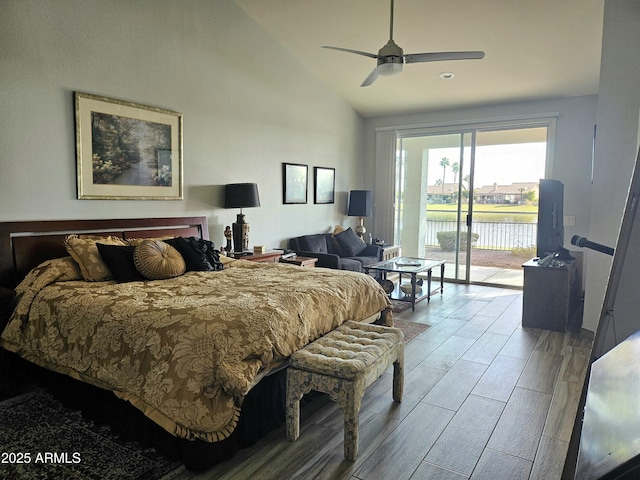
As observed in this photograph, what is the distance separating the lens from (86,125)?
3.59 meters

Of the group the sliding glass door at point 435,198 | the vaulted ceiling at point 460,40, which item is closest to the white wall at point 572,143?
the vaulted ceiling at point 460,40

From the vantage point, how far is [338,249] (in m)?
6.43

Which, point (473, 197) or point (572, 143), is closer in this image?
point (572, 143)

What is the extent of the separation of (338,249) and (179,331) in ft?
14.5

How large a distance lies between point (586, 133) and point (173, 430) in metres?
6.15

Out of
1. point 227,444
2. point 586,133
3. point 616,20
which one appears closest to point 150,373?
point 227,444

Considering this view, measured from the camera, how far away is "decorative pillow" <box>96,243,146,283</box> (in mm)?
3182

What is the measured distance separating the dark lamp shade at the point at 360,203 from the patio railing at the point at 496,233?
3.62 ft

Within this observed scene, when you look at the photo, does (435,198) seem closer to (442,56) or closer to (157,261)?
(442,56)

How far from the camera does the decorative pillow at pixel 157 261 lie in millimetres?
3213

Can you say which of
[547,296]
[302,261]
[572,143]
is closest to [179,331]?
[302,261]

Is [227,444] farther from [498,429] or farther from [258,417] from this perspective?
[498,429]

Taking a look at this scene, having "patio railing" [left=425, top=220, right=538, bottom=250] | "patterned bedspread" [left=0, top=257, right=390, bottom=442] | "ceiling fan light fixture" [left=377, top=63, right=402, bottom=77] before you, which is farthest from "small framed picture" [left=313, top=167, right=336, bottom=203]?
"patterned bedspread" [left=0, top=257, right=390, bottom=442]

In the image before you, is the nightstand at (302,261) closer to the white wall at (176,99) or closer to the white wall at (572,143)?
the white wall at (176,99)
